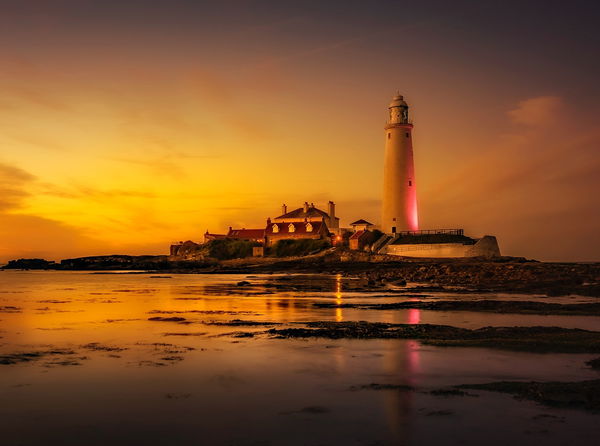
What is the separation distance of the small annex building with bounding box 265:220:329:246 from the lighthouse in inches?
727

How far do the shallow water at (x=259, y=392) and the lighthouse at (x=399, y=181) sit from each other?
5511 cm

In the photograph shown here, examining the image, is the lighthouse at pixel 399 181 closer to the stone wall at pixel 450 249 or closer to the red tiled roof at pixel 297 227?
the stone wall at pixel 450 249

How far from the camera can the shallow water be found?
670cm

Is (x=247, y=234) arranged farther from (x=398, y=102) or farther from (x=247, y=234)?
(x=398, y=102)

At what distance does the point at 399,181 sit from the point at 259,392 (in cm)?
6383

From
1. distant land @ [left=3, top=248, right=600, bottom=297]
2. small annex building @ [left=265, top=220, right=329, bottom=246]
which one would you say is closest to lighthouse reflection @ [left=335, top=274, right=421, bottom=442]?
distant land @ [left=3, top=248, right=600, bottom=297]

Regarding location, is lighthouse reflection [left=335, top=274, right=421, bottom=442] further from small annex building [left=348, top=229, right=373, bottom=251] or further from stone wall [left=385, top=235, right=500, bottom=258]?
small annex building [left=348, top=229, right=373, bottom=251]

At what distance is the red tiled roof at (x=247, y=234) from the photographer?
99000 mm

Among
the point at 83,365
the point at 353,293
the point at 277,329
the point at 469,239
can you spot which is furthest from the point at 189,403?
the point at 469,239

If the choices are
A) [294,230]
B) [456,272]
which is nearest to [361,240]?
[294,230]

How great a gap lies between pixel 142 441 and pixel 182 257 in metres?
107

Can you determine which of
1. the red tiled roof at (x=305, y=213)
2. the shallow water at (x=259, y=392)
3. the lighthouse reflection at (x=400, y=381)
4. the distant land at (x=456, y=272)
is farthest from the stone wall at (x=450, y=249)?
the lighthouse reflection at (x=400, y=381)

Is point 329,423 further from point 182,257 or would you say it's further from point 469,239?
point 182,257

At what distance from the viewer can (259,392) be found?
897 centimetres
